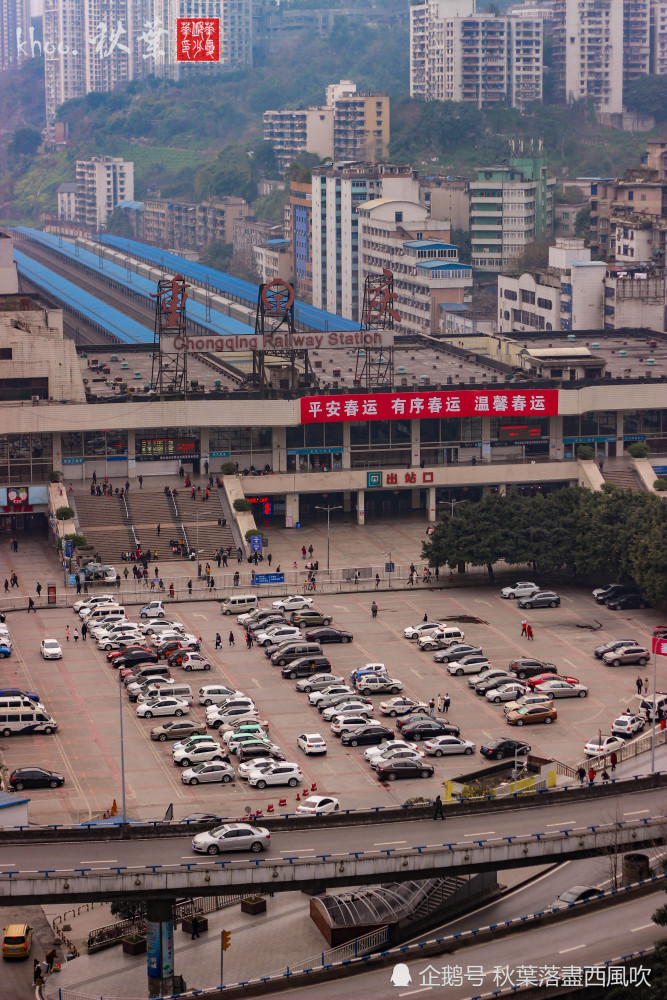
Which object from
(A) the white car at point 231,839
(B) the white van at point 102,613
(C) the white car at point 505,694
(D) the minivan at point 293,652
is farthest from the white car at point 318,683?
(A) the white car at point 231,839

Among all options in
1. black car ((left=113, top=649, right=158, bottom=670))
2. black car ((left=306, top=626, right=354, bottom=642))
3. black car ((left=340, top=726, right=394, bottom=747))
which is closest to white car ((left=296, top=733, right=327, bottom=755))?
black car ((left=340, top=726, right=394, bottom=747))

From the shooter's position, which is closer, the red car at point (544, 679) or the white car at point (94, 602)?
the red car at point (544, 679)

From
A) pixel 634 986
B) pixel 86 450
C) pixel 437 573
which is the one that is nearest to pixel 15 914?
pixel 634 986

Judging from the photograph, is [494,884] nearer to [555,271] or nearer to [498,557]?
[498,557]

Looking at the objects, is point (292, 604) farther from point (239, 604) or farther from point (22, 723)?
point (22, 723)

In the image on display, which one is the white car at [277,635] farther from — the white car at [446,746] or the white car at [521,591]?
the white car at [446,746]

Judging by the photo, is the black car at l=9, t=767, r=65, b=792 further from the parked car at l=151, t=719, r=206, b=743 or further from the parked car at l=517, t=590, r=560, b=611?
the parked car at l=517, t=590, r=560, b=611

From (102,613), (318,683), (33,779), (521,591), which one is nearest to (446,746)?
(318,683)
